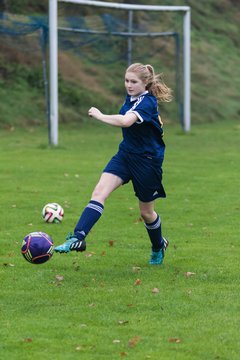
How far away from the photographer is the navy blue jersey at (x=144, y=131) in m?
8.84

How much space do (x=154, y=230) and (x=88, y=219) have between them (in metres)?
0.86

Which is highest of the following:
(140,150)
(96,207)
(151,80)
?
(151,80)

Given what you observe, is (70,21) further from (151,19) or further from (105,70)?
(105,70)

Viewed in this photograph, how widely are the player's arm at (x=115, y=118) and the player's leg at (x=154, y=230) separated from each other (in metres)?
0.97

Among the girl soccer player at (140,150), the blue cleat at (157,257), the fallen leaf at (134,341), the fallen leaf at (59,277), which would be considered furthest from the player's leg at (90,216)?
the fallen leaf at (134,341)

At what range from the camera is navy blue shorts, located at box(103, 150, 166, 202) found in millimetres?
8961

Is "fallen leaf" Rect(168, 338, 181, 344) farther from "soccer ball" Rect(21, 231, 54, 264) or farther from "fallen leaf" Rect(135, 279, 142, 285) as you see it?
"soccer ball" Rect(21, 231, 54, 264)

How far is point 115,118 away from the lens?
27.7 feet

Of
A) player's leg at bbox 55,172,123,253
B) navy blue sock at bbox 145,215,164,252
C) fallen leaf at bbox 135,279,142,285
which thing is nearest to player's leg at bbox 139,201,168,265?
navy blue sock at bbox 145,215,164,252

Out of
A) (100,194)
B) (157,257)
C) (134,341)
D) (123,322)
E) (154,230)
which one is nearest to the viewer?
(134,341)

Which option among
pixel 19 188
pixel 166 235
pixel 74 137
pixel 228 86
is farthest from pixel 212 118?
pixel 166 235

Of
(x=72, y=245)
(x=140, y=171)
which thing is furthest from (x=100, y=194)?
(x=72, y=245)

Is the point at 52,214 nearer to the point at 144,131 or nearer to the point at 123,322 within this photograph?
the point at 144,131

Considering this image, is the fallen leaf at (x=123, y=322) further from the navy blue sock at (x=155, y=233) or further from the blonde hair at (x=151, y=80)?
the blonde hair at (x=151, y=80)
